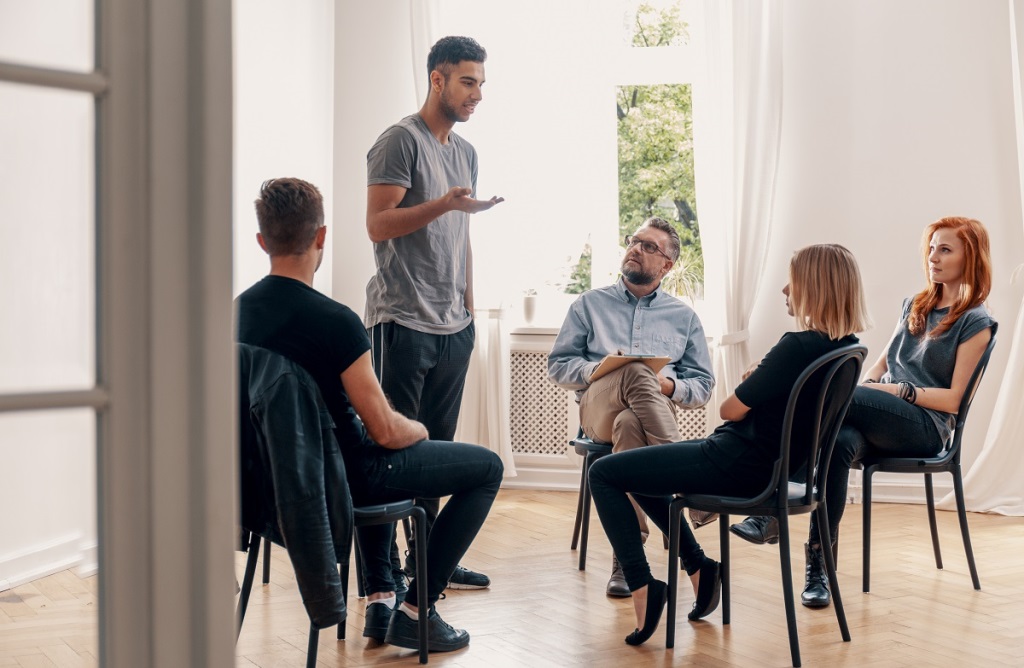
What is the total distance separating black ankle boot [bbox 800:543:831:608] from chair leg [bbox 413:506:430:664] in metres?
1.24

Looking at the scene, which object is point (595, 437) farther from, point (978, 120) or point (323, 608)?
point (978, 120)

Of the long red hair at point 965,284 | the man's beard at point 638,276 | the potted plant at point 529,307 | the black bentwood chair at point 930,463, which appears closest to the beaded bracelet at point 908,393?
the black bentwood chair at point 930,463

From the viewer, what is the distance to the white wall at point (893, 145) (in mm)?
4734

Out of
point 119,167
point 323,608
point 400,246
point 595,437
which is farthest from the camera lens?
point 595,437

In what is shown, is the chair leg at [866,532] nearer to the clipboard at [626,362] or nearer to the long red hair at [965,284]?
the long red hair at [965,284]

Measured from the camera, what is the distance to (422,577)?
2471 millimetres

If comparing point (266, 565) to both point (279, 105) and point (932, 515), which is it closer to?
point (932, 515)

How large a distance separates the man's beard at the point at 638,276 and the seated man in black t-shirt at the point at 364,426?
1.23 m

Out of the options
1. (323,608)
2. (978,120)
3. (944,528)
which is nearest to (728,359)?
(944,528)

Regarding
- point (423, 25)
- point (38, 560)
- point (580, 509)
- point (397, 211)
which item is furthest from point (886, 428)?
point (423, 25)

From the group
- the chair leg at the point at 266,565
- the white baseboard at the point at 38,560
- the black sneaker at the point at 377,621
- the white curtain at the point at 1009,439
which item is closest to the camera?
the white baseboard at the point at 38,560

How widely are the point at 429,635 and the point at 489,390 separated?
2592mm

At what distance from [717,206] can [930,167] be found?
1033 millimetres

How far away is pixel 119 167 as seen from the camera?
925 mm
